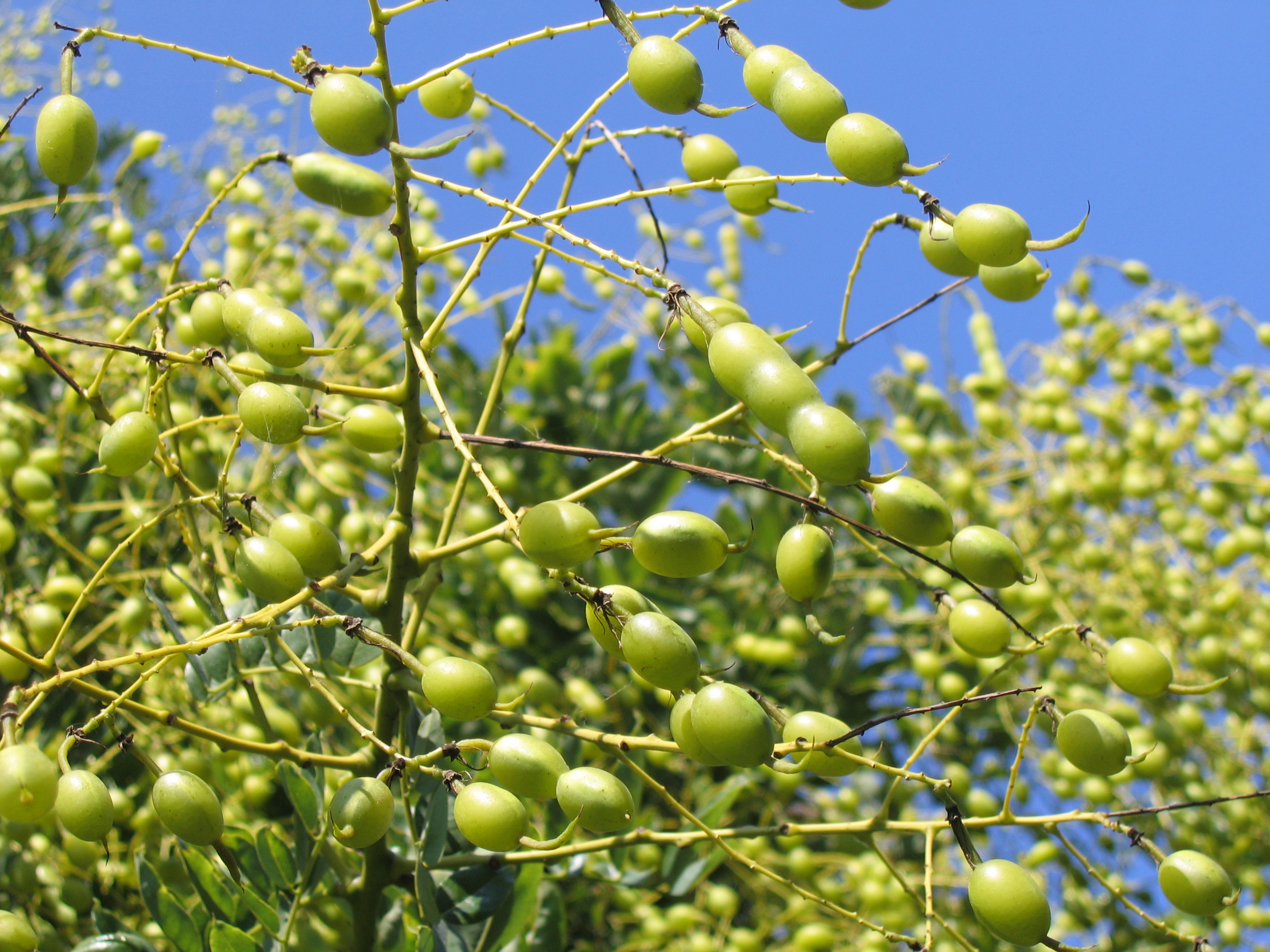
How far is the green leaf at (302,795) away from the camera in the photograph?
1208 millimetres

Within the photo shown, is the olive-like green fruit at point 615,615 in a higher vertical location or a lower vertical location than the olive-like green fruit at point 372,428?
lower

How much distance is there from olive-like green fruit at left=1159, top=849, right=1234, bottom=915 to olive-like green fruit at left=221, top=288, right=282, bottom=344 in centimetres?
102

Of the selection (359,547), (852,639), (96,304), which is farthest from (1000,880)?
(96,304)

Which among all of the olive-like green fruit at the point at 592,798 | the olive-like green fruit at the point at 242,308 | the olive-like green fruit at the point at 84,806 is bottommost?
the olive-like green fruit at the point at 84,806

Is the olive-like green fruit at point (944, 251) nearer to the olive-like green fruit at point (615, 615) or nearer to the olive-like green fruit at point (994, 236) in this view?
the olive-like green fruit at point (994, 236)

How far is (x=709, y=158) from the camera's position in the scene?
1.19m

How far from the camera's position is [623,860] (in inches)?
64.4

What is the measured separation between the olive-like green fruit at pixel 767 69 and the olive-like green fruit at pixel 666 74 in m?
0.05

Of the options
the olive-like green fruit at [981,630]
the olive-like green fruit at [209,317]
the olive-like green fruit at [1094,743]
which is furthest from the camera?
the olive-like green fruit at [209,317]

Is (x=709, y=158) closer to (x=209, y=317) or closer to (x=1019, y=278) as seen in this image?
(x=1019, y=278)

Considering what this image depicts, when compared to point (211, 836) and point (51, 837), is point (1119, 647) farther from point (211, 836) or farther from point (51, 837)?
point (51, 837)

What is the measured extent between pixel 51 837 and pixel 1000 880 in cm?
159

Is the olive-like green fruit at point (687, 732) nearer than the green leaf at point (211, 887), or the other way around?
the olive-like green fruit at point (687, 732)

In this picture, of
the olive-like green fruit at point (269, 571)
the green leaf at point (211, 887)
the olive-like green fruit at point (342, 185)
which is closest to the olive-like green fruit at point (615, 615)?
the olive-like green fruit at point (269, 571)
